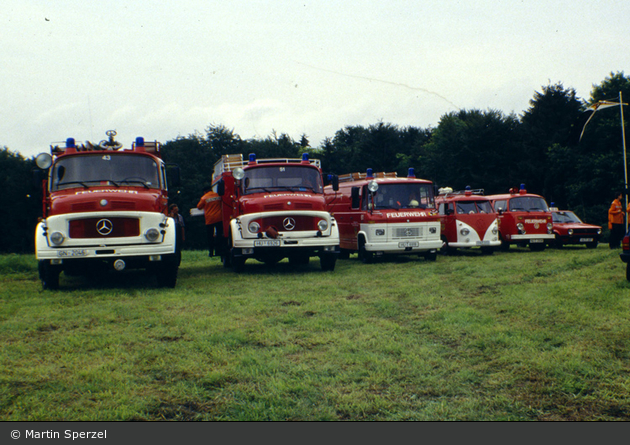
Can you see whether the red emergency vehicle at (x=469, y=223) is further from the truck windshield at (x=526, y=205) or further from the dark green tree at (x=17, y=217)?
the dark green tree at (x=17, y=217)

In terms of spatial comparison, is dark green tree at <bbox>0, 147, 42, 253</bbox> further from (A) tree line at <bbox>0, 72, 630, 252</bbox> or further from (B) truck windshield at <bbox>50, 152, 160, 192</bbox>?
(B) truck windshield at <bbox>50, 152, 160, 192</bbox>

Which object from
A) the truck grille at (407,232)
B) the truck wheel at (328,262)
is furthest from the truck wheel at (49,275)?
the truck grille at (407,232)

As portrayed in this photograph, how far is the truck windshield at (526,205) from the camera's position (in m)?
19.4

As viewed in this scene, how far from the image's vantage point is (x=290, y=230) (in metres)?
12.7

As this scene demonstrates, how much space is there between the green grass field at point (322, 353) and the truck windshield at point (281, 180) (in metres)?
3.69

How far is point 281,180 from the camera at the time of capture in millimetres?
13477

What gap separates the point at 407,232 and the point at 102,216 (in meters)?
8.54

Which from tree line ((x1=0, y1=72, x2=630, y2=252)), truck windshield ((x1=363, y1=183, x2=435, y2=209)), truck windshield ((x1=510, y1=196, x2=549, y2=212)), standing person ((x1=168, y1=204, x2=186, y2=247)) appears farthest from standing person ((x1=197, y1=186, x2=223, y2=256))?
tree line ((x1=0, y1=72, x2=630, y2=252))

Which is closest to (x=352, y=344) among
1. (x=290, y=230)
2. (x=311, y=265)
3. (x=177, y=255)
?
(x=177, y=255)

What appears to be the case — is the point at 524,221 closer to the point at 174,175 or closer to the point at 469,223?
the point at 469,223

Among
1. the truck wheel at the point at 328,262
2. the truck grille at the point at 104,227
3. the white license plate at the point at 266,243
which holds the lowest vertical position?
the truck wheel at the point at 328,262

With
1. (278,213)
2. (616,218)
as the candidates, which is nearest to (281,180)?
(278,213)

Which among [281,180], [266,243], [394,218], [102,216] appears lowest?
[266,243]

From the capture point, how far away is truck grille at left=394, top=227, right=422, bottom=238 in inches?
610
